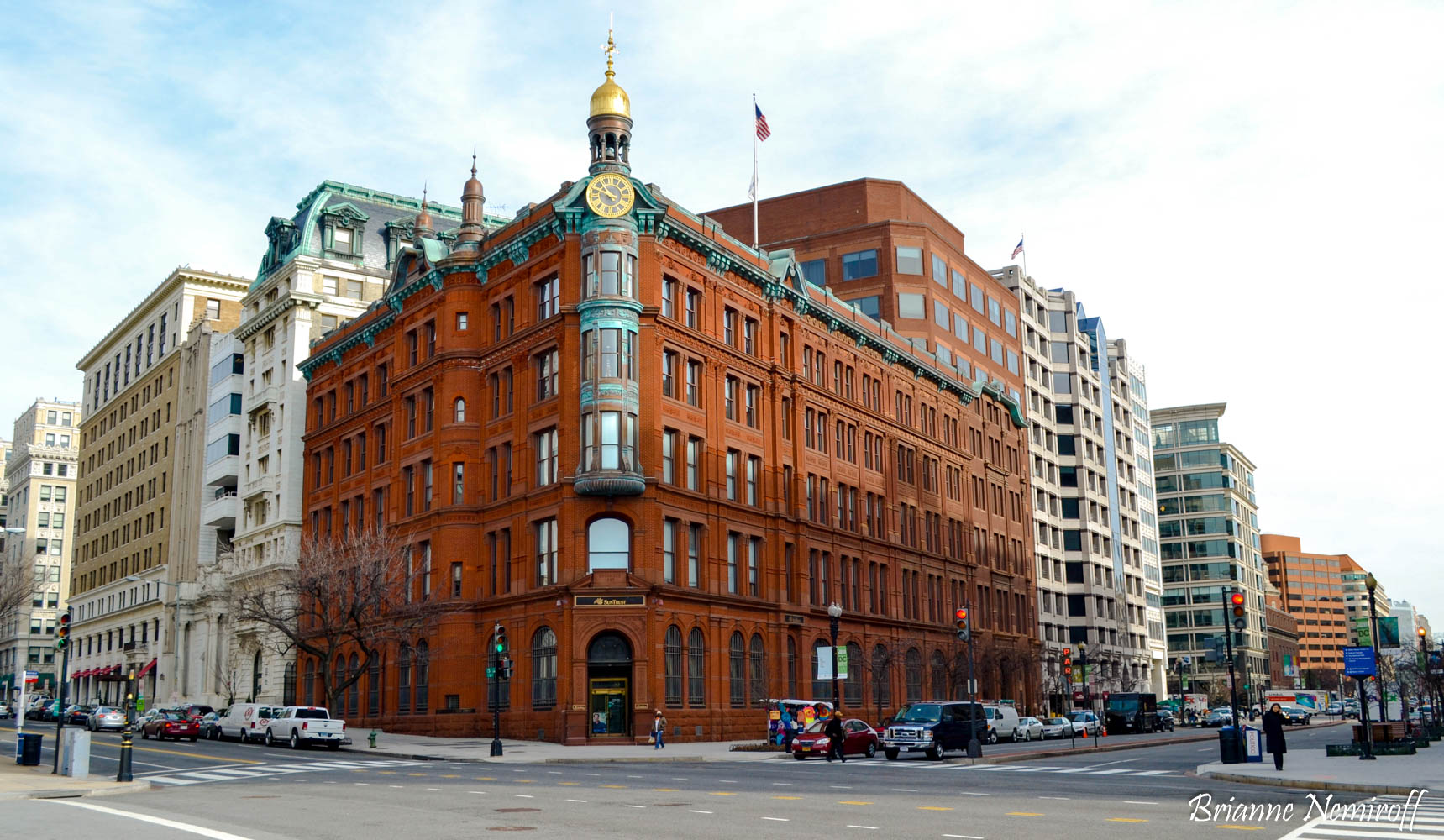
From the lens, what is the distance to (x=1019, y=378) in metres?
116

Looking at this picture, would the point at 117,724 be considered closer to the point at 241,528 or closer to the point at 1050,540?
the point at 241,528

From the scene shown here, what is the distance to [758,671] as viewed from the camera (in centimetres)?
6084

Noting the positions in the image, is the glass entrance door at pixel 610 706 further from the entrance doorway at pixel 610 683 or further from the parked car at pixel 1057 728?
the parked car at pixel 1057 728

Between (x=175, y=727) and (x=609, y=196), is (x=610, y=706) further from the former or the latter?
(x=609, y=196)

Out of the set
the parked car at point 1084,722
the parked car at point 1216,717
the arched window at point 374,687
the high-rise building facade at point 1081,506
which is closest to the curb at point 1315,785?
the parked car at point 1084,722

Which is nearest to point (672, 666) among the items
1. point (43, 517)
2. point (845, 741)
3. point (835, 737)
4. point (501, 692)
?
point (501, 692)

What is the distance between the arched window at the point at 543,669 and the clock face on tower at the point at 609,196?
18.8 meters

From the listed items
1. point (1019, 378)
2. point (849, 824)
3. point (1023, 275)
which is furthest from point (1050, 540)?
point (849, 824)

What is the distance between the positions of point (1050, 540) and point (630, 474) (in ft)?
242

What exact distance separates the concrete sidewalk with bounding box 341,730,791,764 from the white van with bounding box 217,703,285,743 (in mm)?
3989

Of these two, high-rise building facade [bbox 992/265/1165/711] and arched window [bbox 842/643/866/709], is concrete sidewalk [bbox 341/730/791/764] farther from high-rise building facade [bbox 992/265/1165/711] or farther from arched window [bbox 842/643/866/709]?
high-rise building facade [bbox 992/265/1165/711]

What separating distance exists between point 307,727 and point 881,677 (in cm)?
3471

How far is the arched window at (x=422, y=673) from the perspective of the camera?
200ft

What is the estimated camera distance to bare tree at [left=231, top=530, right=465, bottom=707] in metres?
55.9
